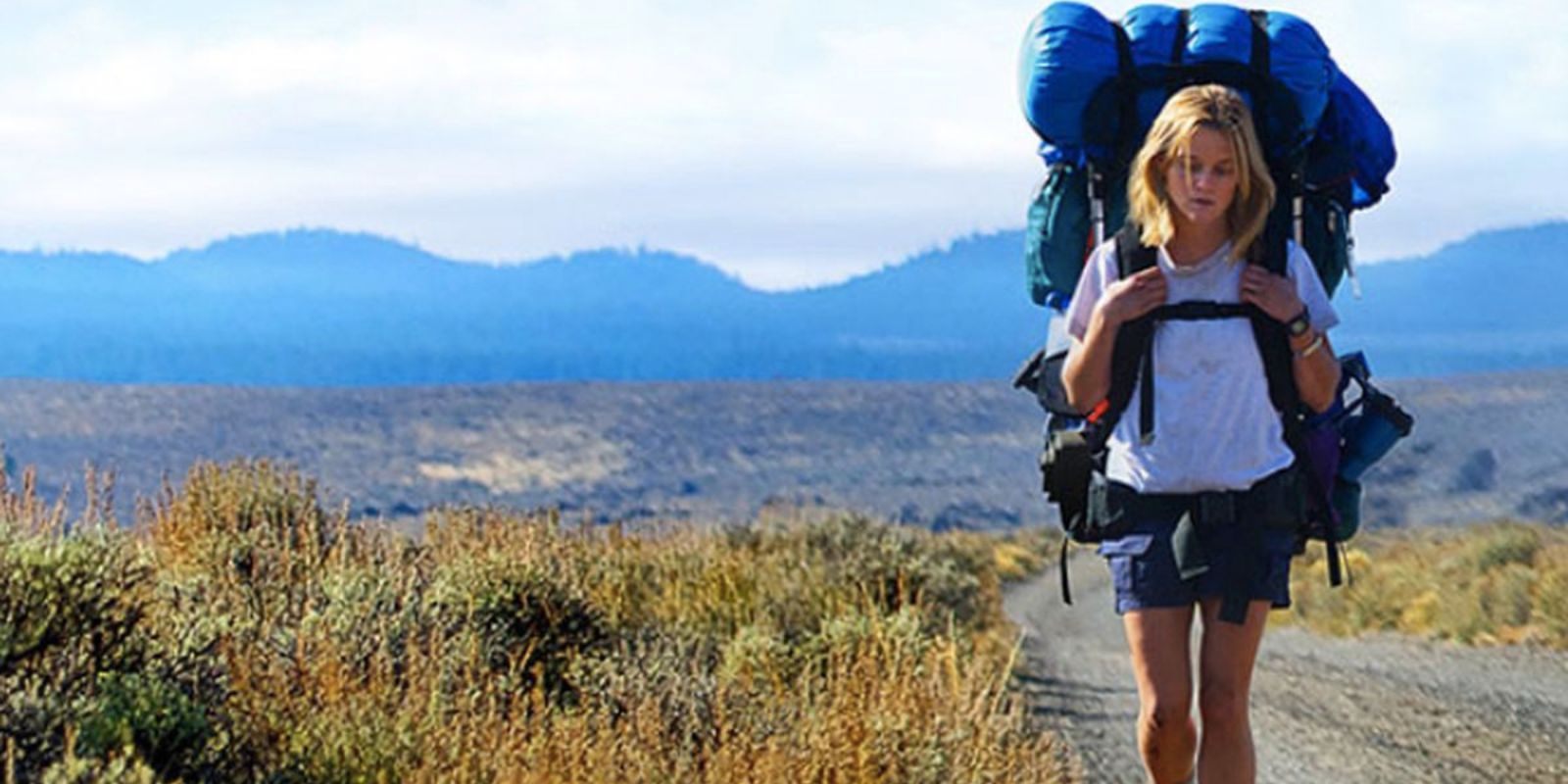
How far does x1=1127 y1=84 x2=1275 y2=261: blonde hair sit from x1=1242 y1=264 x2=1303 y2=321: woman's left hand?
69 mm

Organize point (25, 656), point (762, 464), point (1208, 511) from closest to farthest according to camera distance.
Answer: point (1208, 511) → point (25, 656) → point (762, 464)

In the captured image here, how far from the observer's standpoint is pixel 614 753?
6562 mm

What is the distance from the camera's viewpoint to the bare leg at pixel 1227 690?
5688 mm

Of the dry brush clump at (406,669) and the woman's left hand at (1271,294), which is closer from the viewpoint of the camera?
the woman's left hand at (1271,294)

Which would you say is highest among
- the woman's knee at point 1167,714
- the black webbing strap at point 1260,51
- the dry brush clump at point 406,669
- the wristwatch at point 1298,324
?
the black webbing strap at point 1260,51

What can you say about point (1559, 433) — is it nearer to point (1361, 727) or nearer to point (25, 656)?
point (1361, 727)

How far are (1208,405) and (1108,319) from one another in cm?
32

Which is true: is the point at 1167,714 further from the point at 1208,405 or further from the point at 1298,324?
the point at 1298,324

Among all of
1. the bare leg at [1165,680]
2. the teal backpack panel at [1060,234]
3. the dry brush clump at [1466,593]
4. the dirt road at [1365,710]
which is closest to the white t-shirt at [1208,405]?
the bare leg at [1165,680]

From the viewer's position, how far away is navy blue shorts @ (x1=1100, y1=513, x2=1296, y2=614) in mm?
5621

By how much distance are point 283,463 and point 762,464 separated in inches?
4011

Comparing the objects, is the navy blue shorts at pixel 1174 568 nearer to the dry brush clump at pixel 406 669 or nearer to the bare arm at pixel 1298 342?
the bare arm at pixel 1298 342

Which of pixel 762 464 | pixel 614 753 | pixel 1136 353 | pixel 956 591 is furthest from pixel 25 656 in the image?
pixel 762 464

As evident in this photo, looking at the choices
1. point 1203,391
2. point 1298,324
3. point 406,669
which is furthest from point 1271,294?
point 406,669
